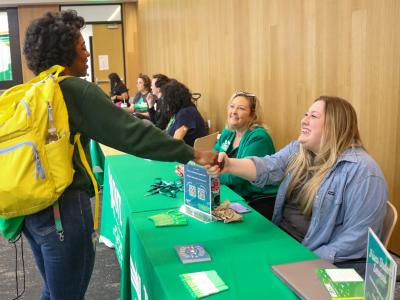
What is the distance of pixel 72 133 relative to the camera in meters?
1.37

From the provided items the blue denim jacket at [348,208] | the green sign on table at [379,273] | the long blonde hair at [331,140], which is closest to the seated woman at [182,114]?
the long blonde hair at [331,140]

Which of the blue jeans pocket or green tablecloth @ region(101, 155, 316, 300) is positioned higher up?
the blue jeans pocket

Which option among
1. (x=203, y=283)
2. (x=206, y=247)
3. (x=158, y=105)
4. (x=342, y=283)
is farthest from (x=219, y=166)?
(x=158, y=105)

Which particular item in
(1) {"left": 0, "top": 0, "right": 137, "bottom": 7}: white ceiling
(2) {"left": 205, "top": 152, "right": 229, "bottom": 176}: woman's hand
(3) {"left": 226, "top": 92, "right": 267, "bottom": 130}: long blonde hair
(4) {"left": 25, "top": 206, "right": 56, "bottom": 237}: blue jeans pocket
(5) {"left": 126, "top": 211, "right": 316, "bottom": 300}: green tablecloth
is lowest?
(5) {"left": 126, "top": 211, "right": 316, "bottom": 300}: green tablecloth

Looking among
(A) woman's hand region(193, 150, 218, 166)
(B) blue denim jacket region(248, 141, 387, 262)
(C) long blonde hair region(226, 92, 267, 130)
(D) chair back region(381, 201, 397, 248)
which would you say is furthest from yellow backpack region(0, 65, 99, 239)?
(C) long blonde hair region(226, 92, 267, 130)

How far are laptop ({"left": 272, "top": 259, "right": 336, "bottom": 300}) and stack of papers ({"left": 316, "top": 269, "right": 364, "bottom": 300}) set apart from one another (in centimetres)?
2

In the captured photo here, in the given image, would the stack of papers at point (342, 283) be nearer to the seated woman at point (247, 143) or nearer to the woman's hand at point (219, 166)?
the woman's hand at point (219, 166)

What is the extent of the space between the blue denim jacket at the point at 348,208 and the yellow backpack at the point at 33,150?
0.97 m

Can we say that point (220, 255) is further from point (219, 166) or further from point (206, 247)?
point (219, 166)

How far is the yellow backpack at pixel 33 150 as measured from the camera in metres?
1.25

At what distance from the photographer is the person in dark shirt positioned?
4.66m

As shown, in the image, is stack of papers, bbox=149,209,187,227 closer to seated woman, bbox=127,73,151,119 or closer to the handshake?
the handshake

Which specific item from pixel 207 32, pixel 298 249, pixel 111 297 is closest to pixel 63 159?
pixel 298 249

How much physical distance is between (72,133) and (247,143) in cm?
147
